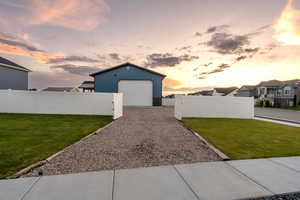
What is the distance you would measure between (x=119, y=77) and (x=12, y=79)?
13814 mm

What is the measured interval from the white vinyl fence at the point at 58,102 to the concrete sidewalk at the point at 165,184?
8346mm

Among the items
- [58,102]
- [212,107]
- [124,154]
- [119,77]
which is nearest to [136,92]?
[119,77]

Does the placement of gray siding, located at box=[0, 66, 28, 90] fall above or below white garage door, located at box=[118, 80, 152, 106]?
above

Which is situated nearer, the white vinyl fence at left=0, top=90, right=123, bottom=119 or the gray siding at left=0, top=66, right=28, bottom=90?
the white vinyl fence at left=0, top=90, right=123, bottom=119

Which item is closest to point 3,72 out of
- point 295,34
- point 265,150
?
point 265,150

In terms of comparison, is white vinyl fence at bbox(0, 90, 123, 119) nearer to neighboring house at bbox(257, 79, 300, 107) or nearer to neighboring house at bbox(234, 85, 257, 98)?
neighboring house at bbox(257, 79, 300, 107)

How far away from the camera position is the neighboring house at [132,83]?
1928 centimetres

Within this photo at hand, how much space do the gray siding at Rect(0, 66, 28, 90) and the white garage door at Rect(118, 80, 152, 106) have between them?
13770 millimetres

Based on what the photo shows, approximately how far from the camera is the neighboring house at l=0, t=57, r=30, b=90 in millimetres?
17695

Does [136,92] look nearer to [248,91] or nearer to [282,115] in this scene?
[282,115]

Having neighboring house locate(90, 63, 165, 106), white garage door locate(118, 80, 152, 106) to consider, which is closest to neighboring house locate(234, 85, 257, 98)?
neighboring house locate(90, 63, 165, 106)

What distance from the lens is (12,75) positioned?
62.3 feet

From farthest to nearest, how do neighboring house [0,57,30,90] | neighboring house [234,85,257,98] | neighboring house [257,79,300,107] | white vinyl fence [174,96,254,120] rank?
neighboring house [234,85,257,98] < neighboring house [257,79,300,107] < neighboring house [0,57,30,90] < white vinyl fence [174,96,254,120]

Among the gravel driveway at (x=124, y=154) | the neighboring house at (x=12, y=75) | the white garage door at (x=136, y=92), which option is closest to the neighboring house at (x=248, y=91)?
the white garage door at (x=136, y=92)
